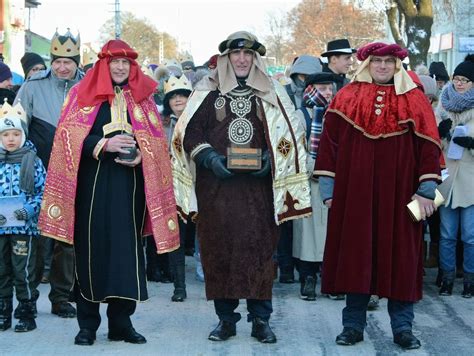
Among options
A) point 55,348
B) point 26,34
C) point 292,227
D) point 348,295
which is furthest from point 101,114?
point 26,34

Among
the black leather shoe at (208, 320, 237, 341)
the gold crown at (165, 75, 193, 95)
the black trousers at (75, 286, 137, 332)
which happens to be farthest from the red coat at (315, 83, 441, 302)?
the gold crown at (165, 75, 193, 95)

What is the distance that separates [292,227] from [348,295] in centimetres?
291

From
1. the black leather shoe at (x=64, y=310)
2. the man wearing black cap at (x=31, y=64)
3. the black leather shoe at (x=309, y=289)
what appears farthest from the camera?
the man wearing black cap at (x=31, y=64)

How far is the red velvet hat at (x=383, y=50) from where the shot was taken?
7.75 meters

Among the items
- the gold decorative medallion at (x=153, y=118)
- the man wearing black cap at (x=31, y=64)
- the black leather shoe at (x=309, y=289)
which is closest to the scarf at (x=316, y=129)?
the black leather shoe at (x=309, y=289)

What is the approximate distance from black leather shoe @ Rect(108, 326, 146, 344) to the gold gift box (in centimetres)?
137

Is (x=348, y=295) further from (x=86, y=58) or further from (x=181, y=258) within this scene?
(x=86, y=58)

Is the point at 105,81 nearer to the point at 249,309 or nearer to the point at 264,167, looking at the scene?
the point at 264,167

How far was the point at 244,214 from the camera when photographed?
26.1 ft

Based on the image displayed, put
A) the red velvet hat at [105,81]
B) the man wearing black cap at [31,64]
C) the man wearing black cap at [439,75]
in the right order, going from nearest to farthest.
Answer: the red velvet hat at [105,81] → the man wearing black cap at [31,64] → the man wearing black cap at [439,75]

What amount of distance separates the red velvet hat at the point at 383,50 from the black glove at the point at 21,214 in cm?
272

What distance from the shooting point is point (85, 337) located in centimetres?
786

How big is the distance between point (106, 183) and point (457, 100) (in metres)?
3.83

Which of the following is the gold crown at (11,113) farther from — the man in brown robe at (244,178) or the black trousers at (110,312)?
the black trousers at (110,312)
